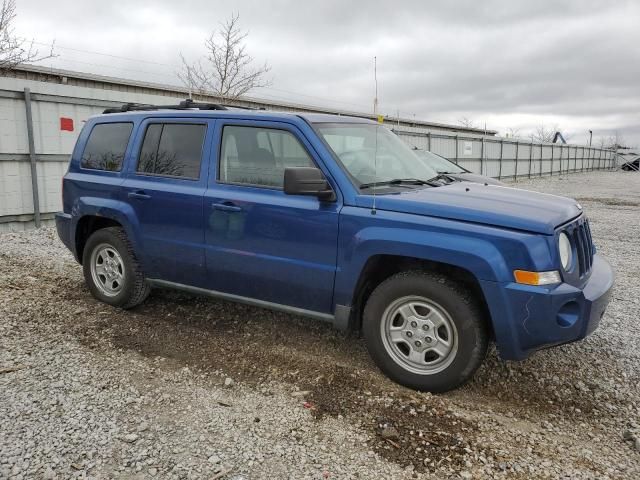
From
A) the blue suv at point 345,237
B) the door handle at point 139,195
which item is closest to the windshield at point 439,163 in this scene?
the blue suv at point 345,237

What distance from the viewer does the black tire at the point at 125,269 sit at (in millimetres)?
4719

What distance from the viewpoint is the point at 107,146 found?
4914 millimetres

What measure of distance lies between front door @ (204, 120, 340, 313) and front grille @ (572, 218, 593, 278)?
1.62 meters

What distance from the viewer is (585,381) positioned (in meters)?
Result: 3.71

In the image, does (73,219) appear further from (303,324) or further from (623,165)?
(623,165)

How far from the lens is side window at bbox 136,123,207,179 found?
14.1 feet

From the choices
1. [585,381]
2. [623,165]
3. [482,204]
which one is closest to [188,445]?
[482,204]

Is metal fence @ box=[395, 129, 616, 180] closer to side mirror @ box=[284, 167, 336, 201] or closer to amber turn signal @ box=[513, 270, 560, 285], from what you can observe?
side mirror @ box=[284, 167, 336, 201]

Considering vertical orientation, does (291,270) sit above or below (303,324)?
above

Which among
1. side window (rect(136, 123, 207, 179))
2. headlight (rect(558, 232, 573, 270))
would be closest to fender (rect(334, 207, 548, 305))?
headlight (rect(558, 232, 573, 270))

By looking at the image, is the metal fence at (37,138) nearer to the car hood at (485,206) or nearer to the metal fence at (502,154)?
the metal fence at (502,154)

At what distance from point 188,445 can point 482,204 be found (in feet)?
7.65

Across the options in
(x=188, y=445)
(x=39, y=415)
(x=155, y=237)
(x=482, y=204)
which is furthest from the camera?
(x=155, y=237)

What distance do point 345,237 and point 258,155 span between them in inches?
41.0
